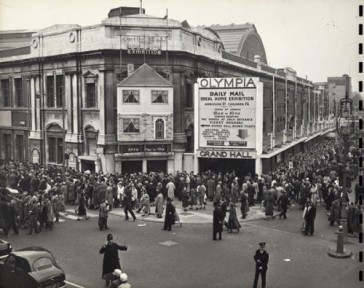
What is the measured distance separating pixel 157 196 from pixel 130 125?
494 inches

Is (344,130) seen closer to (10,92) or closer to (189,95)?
(189,95)

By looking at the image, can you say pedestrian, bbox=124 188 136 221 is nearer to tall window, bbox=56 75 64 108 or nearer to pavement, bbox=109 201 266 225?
pavement, bbox=109 201 266 225

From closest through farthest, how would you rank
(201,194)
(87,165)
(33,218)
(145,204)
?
(33,218) < (145,204) < (201,194) < (87,165)

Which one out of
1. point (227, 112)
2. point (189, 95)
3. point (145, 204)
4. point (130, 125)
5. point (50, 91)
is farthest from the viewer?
point (50, 91)

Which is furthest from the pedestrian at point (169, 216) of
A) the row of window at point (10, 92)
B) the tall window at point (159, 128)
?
the row of window at point (10, 92)

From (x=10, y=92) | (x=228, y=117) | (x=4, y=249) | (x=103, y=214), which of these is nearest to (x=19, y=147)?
(x=10, y=92)

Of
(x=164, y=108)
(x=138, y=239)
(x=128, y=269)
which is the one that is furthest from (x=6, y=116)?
(x=128, y=269)

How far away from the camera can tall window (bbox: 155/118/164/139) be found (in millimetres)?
36250

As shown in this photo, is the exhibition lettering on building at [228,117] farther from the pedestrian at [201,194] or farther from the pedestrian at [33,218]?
the pedestrian at [33,218]

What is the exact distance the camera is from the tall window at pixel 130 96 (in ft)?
115

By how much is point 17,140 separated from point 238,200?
26537mm

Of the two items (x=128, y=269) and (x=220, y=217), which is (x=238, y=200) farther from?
(x=128, y=269)

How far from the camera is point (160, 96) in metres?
35.8

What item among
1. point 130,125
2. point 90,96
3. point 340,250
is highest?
point 90,96
